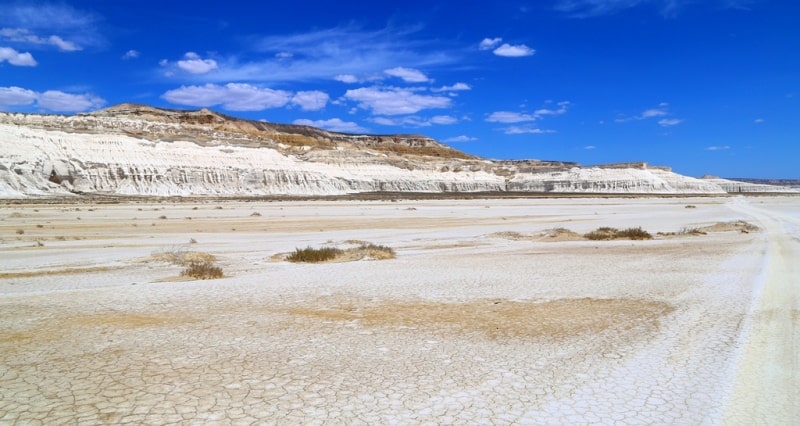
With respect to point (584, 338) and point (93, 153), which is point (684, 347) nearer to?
point (584, 338)

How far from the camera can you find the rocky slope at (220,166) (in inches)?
2576

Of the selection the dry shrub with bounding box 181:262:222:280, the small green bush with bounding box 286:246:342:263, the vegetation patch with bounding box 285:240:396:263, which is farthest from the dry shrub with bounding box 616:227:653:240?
the dry shrub with bounding box 181:262:222:280

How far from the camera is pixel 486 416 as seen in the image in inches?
193

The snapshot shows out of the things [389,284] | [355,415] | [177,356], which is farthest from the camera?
[389,284]

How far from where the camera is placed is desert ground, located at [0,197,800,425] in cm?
504

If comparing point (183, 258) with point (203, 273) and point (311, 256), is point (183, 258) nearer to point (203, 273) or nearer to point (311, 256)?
point (203, 273)

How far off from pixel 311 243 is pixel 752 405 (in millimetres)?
18672

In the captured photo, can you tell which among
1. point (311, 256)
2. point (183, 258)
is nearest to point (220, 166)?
point (183, 258)

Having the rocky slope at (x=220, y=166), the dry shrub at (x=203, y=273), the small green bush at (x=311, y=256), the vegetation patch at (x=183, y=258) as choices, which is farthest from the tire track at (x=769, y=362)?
the rocky slope at (x=220, y=166)

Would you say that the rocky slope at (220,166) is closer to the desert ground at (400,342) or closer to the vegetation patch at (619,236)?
the desert ground at (400,342)

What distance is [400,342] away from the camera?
7309 millimetres

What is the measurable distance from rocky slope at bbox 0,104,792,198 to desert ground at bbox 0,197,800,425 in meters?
57.2

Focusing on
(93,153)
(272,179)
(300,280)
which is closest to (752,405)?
(300,280)

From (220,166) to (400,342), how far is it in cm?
8194
